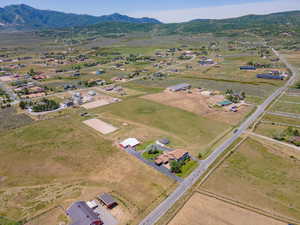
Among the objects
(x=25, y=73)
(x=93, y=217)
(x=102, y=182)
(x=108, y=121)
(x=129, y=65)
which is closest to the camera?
(x=93, y=217)

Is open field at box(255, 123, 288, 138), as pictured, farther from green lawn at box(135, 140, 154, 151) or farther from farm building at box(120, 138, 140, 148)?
farm building at box(120, 138, 140, 148)

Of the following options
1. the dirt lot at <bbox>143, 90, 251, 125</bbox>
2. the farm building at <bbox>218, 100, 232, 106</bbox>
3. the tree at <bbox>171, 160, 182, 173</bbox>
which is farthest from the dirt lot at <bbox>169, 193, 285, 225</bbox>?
the farm building at <bbox>218, 100, 232, 106</bbox>

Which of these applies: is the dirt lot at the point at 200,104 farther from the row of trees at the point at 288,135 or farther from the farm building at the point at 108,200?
the farm building at the point at 108,200

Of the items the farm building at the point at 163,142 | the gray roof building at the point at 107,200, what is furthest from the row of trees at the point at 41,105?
the gray roof building at the point at 107,200

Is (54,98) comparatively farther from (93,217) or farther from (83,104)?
(93,217)

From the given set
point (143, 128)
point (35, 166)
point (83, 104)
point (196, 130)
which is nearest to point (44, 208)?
point (35, 166)

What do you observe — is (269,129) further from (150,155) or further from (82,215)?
(82,215)

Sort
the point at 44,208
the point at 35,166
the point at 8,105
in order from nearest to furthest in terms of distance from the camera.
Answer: the point at 44,208
the point at 35,166
the point at 8,105
